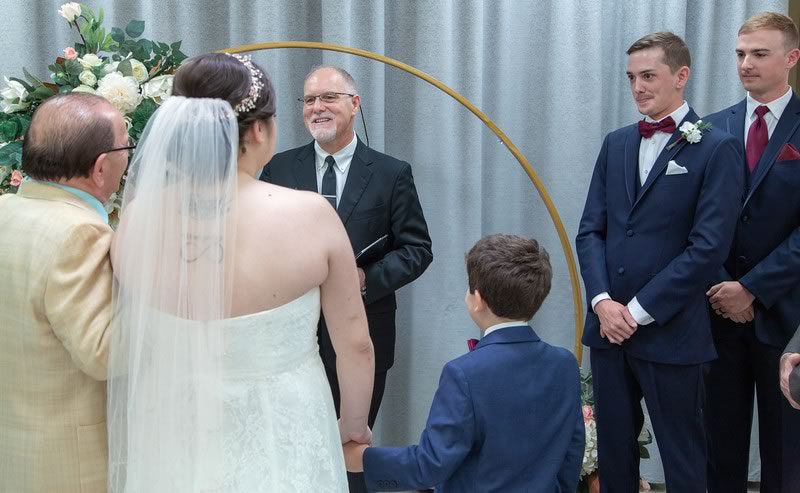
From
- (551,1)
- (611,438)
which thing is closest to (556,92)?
(551,1)

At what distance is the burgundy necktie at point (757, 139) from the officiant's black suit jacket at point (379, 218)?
4.11 ft

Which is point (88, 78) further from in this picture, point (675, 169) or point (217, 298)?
point (675, 169)

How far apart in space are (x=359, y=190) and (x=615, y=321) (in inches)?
42.9

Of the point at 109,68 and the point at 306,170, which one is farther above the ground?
the point at 109,68

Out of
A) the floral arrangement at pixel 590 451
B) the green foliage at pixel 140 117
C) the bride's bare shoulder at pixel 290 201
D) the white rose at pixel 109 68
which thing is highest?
the white rose at pixel 109 68

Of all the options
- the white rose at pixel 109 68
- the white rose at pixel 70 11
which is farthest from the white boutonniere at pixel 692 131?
the white rose at pixel 70 11

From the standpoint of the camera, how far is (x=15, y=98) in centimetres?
304

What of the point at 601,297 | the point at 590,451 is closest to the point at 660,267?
the point at 601,297

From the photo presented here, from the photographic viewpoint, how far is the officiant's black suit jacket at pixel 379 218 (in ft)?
11.5

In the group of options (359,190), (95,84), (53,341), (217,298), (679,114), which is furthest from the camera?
(359,190)

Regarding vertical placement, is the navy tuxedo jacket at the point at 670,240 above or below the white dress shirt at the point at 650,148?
below

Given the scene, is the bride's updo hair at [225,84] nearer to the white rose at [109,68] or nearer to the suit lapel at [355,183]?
the white rose at [109,68]

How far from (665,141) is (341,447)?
5.68 ft

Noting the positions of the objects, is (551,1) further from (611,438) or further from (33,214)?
(33,214)
